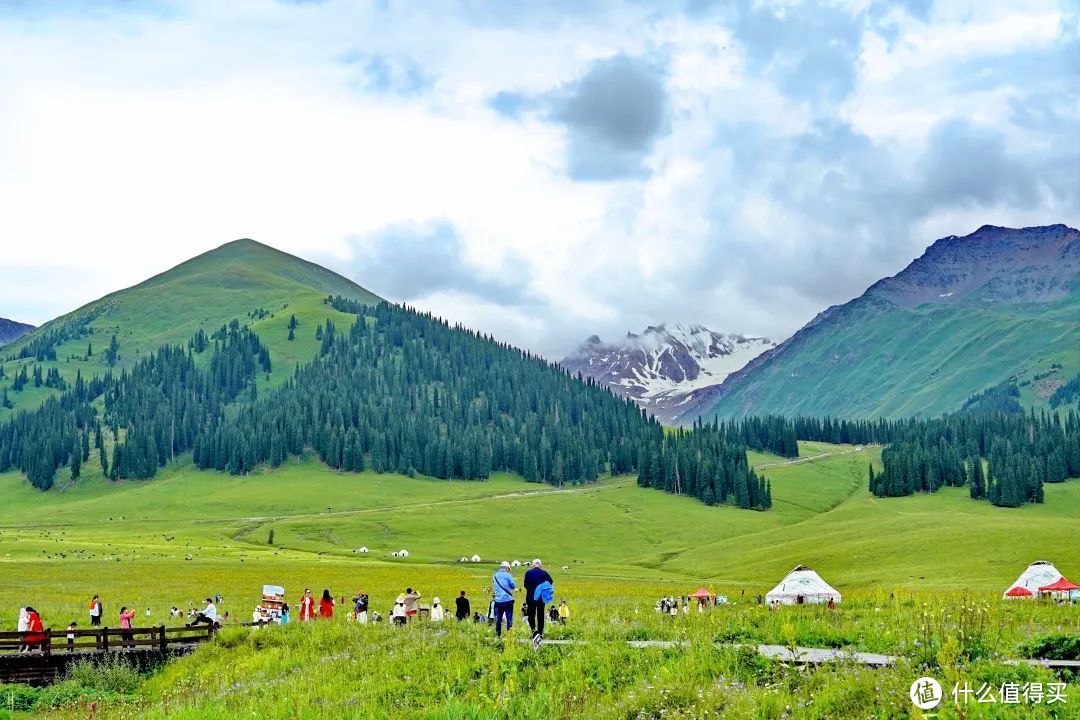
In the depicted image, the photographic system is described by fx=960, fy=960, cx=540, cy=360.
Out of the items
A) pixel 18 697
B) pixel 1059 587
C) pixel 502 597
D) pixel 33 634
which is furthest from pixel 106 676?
pixel 1059 587

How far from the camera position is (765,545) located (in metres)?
132

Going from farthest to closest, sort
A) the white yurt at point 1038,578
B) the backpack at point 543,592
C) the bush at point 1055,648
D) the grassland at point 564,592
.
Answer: the white yurt at point 1038,578, the backpack at point 543,592, the grassland at point 564,592, the bush at point 1055,648

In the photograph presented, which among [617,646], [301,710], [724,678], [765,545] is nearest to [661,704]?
[724,678]

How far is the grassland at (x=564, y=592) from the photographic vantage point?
23.5 metres

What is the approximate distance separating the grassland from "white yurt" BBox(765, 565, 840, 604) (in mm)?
3182

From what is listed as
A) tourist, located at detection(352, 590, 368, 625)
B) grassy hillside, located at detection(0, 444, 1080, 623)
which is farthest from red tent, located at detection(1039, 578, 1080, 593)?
tourist, located at detection(352, 590, 368, 625)

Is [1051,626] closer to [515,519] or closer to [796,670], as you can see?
[796,670]

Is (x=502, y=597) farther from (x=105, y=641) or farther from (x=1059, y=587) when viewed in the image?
(x=1059, y=587)

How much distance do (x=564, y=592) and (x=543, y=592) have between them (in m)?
50.6

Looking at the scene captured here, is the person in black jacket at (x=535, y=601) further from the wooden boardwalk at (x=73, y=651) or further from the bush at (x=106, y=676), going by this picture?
the wooden boardwalk at (x=73, y=651)

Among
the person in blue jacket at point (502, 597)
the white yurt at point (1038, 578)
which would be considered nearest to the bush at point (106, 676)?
the person in blue jacket at point (502, 597)

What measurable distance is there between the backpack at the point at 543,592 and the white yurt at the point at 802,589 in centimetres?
3701

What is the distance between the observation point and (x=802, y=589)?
215ft

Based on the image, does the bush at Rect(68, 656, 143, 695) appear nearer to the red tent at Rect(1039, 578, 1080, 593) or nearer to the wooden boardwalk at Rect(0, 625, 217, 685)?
the wooden boardwalk at Rect(0, 625, 217, 685)
